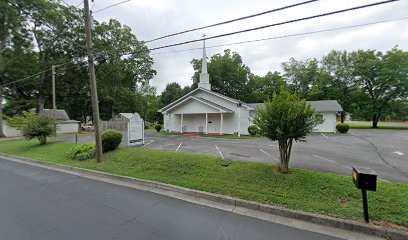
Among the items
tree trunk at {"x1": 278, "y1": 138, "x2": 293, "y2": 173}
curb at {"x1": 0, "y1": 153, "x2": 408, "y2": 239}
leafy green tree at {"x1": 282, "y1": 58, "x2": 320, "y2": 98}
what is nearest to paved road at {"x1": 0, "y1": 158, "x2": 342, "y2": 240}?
curb at {"x1": 0, "y1": 153, "x2": 408, "y2": 239}

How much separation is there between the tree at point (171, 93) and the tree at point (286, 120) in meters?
42.0

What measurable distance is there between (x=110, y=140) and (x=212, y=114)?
15.1 metres

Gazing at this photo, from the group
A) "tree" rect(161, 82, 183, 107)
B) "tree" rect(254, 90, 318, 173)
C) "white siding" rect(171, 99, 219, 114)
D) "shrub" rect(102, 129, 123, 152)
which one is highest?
"tree" rect(161, 82, 183, 107)

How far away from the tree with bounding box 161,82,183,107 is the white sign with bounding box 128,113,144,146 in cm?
3416

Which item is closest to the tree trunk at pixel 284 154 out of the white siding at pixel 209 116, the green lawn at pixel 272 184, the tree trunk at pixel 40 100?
the green lawn at pixel 272 184

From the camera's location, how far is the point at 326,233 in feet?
12.3

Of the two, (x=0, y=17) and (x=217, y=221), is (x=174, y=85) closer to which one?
(x=0, y=17)

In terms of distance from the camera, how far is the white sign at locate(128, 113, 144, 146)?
12.8 meters

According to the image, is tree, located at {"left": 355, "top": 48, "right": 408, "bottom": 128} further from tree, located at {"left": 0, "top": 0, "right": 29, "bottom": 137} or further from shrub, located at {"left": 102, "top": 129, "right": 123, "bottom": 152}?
tree, located at {"left": 0, "top": 0, "right": 29, "bottom": 137}

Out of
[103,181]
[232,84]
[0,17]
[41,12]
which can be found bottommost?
[103,181]

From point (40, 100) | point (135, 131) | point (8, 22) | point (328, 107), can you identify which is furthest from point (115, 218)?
point (40, 100)

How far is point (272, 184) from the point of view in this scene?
5754 millimetres

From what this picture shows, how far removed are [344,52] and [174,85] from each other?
38195mm

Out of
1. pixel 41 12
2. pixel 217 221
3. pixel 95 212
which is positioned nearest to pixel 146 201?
pixel 95 212
